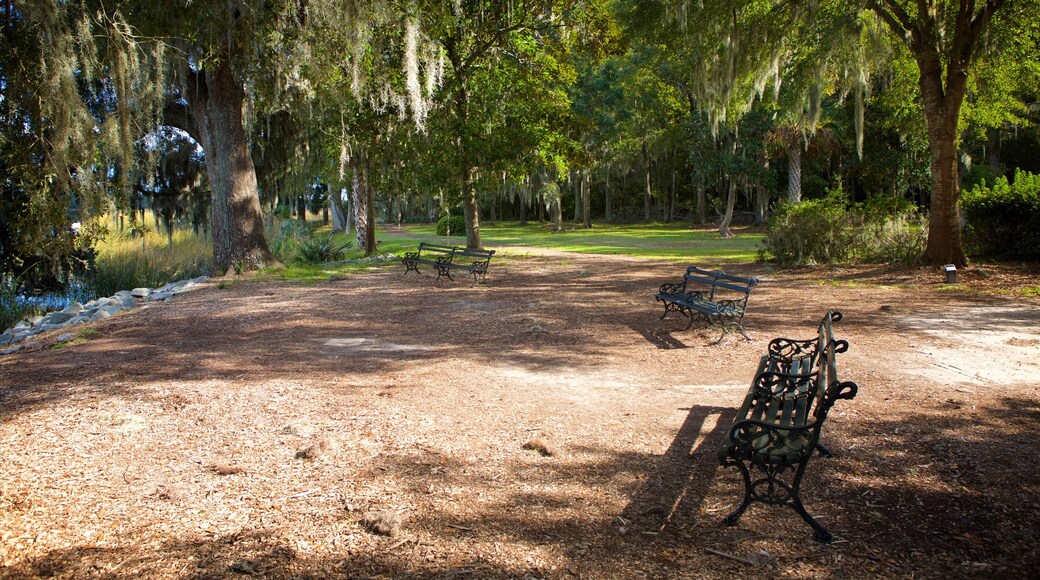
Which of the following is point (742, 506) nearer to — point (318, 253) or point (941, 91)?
point (941, 91)

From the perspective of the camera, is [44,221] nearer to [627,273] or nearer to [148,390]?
[148,390]

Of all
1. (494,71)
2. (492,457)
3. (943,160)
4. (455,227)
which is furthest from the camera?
(455,227)

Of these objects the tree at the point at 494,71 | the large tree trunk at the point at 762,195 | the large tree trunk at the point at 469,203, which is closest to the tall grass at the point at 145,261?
the large tree trunk at the point at 469,203

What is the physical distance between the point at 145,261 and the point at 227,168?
2.66 metres

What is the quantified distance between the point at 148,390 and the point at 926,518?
17.6ft

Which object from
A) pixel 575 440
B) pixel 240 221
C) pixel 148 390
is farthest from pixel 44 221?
pixel 240 221

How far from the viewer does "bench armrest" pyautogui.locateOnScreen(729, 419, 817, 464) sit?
321 cm

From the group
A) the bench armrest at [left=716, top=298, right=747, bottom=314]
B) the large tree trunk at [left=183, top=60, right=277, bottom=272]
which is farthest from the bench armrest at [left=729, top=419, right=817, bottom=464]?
the large tree trunk at [left=183, top=60, right=277, bottom=272]

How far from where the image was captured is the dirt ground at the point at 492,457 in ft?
9.78

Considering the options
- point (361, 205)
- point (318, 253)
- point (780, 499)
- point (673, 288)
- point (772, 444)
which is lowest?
point (780, 499)

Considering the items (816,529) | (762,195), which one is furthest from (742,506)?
(762,195)

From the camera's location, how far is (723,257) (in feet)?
60.3

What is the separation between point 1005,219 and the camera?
12.7 meters

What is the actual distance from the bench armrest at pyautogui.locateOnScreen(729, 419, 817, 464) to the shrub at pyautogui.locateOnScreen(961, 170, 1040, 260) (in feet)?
38.3
